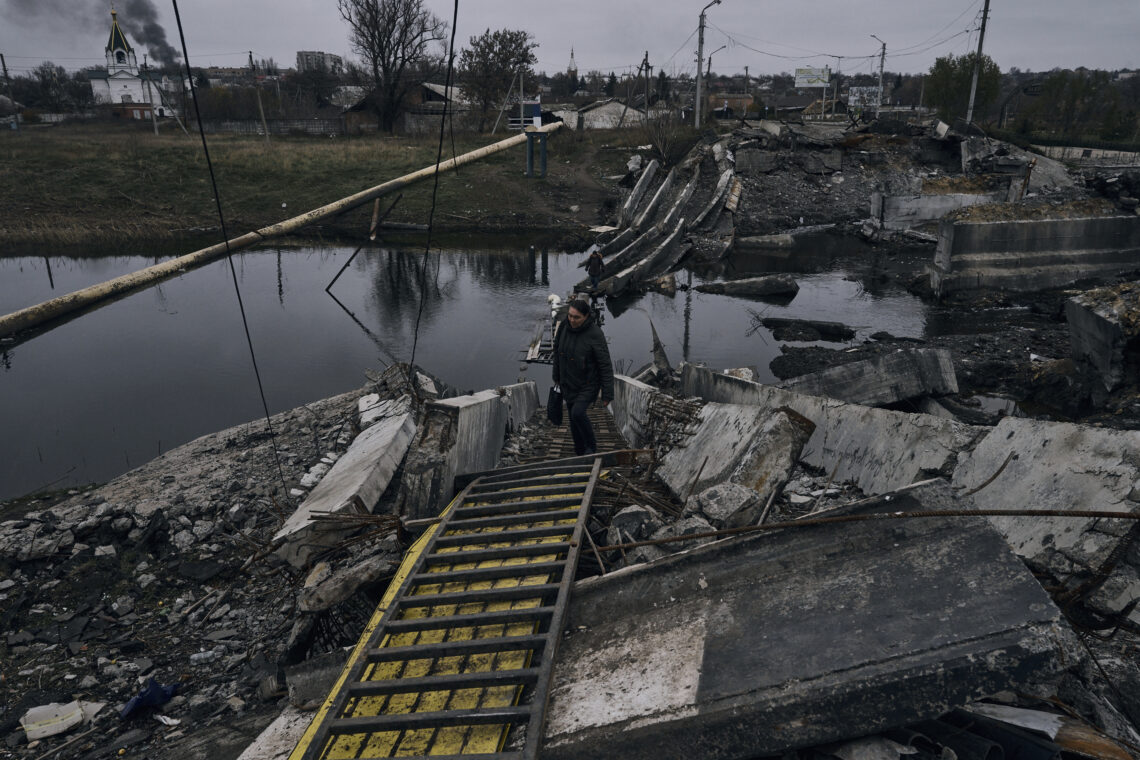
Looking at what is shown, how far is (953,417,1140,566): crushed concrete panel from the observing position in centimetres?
309

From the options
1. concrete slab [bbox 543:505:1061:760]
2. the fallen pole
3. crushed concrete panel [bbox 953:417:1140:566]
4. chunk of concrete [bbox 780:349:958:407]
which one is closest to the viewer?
concrete slab [bbox 543:505:1061:760]

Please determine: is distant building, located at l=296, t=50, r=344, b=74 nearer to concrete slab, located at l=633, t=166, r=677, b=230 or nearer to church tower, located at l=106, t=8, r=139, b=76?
church tower, located at l=106, t=8, r=139, b=76

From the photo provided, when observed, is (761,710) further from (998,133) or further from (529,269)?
(998,133)

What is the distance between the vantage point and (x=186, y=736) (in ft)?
12.0

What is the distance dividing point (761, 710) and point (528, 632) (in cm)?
116

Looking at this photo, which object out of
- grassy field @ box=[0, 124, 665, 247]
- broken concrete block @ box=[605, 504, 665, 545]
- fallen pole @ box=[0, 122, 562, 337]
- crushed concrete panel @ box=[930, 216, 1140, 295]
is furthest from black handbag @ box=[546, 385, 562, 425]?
grassy field @ box=[0, 124, 665, 247]

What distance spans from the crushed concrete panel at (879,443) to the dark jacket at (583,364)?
1.59m

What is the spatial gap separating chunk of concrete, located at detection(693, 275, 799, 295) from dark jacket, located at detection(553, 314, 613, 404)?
483 inches

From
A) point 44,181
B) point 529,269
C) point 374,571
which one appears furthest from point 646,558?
point 44,181

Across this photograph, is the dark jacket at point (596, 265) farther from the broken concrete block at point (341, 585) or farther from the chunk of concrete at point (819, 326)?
the broken concrete block at point (341, 585)

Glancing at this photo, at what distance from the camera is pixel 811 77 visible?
3014 inches

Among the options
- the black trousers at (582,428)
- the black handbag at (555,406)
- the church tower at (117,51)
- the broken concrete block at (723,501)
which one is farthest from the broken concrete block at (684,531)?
the church tower at (117,51)

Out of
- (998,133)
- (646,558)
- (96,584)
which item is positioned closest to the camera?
(646,558)

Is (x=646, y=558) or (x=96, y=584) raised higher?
(x=646, y=558)
